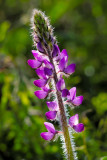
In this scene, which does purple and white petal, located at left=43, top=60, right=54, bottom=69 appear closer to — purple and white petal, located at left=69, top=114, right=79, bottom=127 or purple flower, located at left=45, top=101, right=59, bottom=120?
purple flower, located at left=45, top=101, right=59, bottom=120

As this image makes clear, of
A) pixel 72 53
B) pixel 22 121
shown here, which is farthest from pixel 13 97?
pixel 72 53

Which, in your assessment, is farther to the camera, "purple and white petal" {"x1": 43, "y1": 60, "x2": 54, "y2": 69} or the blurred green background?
the blurred green background

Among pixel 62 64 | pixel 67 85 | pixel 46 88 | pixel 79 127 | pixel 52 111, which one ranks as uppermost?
pixel 67 85

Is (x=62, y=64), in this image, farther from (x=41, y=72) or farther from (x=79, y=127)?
(x=79, y=127)

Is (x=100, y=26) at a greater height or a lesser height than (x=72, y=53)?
greater

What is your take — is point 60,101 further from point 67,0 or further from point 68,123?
point 67,0

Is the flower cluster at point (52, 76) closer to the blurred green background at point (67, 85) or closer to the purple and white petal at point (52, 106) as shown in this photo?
the purple and white petal at point (52, 106)

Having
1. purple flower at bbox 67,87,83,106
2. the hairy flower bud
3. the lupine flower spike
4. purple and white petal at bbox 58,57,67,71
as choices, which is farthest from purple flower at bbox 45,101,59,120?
the hairy flower bud

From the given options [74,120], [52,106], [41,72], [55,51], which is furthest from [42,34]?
[74,120]
